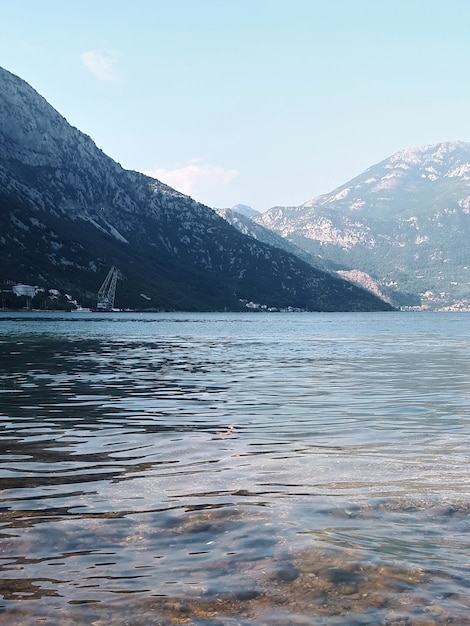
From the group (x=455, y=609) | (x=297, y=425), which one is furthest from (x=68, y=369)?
(x=455, y=609)

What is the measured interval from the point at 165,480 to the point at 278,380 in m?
32.0

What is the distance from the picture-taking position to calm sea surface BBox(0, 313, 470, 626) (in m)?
10.5

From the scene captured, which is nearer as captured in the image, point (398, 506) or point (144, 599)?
point (144, 599)

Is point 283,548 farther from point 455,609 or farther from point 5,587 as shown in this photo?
point 5,587

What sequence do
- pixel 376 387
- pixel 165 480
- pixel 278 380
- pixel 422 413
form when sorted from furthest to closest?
1. pixel 278 380
2. pixel 376 387
3. pixel 422 413
4. pixel 165 480

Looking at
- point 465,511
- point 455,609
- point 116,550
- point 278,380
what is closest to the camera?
point 455,609

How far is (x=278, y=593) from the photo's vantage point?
11.0m

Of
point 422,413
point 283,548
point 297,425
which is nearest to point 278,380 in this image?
point 422,413

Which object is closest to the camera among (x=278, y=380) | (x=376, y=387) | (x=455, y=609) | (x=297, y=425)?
(x=455, y=609)

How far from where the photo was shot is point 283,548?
13023 mm

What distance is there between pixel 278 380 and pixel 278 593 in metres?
39.2

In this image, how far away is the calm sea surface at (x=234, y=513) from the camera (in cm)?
1055

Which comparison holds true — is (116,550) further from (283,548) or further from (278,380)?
(278,380)

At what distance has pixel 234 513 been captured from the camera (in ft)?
50.0
